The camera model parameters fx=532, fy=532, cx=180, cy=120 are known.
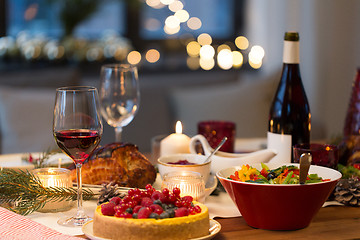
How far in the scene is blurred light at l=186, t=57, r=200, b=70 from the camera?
3.74m

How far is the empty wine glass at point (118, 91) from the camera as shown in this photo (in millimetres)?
1409

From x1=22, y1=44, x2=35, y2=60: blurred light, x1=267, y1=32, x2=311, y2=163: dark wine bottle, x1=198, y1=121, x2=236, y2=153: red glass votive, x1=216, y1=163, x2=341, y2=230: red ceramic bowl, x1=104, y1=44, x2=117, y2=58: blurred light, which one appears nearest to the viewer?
x1=216, y1=163, x2=341, y2=230: red ceramic bowl

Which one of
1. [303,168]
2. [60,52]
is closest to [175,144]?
[303,168]

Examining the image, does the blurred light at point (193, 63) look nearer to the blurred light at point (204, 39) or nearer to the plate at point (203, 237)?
the blurred light at point (204, 39)

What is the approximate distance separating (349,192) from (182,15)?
3041mm

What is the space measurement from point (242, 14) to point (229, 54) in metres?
0.43

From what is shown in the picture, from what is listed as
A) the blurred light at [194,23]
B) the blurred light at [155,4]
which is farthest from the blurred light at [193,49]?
the blurred light at [155,4]

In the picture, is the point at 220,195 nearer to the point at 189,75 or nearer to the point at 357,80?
the point at 357,80

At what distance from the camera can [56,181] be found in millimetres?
1034

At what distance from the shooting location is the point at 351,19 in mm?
3293

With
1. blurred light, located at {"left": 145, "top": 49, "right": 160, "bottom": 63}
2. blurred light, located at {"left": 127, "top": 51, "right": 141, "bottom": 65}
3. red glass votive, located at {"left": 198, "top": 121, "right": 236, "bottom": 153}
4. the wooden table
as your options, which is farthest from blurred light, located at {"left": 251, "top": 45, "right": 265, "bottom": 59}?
the wooden table

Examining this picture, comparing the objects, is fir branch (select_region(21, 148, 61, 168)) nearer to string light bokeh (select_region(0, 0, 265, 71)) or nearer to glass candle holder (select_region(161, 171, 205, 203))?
glass candle holder (select_region(161, 171, 205, 203))

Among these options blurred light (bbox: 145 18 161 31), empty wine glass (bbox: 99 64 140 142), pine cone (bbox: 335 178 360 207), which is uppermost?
blurred light (bbox: 145 18 161 31)

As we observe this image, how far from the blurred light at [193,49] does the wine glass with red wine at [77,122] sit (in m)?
2.98
